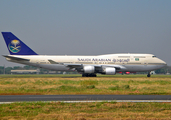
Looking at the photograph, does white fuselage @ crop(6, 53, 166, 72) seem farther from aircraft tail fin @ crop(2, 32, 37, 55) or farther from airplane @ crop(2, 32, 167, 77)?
aircraft tail fin @ crop(2, 32, 37, 55)

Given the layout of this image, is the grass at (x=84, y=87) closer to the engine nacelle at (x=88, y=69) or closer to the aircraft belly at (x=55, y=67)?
the engine nacelle at (x=88, y=69)

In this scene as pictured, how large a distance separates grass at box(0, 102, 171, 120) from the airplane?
32715 mm

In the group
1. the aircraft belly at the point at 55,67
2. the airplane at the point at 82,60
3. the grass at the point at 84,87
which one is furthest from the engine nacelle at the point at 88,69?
the grass at the point at 84,87

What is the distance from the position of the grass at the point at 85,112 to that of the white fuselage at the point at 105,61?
33035 mm

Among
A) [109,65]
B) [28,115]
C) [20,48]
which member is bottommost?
[28,115]

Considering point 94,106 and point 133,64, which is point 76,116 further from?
point 133,64

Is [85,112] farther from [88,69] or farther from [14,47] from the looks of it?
[14,47]

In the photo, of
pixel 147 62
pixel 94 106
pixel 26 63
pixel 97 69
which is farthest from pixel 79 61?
pixel 94 106

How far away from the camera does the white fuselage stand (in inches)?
1788

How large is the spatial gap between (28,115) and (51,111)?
118cm

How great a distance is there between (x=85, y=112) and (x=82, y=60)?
117 feet

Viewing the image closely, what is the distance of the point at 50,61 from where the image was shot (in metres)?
44.3

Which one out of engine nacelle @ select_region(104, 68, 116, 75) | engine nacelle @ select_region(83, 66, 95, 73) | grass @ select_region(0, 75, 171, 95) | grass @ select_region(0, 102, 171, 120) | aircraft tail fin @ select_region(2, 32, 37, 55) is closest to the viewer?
grass @ select_region(0, 102, 171, 120)

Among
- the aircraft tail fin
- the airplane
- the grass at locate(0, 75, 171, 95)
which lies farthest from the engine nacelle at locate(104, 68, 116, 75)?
the aircraft tail fin
